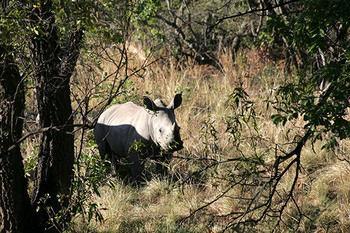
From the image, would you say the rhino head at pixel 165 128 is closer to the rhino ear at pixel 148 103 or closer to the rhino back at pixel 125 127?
the rhino ear at pixel 148 103

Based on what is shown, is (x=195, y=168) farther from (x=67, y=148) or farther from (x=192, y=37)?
(x=192, y=37)

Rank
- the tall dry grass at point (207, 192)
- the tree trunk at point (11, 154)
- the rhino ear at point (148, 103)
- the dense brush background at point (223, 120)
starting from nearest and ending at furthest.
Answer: the dense brush background at point (223, 120) → the tree trunk at point (11, 154) → the tall dry grass at point (207, 192) → the rhino ear at point (148, 103)

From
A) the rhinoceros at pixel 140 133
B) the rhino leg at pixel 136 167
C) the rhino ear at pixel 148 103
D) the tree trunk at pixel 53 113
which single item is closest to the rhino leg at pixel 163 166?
the rhinoceros at pixel 140 133

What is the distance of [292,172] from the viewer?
7258 millimetres

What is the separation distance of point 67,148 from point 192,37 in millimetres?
7828

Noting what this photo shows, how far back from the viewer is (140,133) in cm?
721

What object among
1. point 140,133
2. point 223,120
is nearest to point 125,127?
point 140,133

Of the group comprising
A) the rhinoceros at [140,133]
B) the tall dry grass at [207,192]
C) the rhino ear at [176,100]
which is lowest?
the tall dry grass at [207,192]

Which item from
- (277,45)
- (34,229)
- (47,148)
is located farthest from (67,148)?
(277,45)

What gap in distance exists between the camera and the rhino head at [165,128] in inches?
272

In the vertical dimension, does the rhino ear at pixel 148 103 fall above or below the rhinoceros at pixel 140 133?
above

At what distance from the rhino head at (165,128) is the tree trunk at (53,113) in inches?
53.8

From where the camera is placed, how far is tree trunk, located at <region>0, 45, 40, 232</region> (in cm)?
511

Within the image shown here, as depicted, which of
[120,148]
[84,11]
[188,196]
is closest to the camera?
[84,11]
